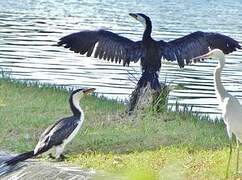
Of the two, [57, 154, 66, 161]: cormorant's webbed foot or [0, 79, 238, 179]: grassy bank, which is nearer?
[0, 79, 238, 179]: grassy bank

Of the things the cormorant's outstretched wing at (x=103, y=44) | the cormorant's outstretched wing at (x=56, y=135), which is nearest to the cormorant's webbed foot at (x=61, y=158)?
the cormorant's outstretched wing at (x=56, y=135)

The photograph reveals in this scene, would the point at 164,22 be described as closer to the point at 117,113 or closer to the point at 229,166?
the point at 117,113

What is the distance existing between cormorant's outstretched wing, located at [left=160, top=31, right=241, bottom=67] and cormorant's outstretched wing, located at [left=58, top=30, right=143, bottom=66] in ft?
1.48

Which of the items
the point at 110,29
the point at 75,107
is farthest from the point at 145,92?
the point at 110,29

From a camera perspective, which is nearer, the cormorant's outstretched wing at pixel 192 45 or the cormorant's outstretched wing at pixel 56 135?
the cormorant's outstretched wing at pixel 56 135

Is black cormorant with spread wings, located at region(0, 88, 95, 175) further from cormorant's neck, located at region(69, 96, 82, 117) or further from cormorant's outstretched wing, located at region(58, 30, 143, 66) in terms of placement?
cormorant's outstretched wing, located at region(58, 30, 143, 66)

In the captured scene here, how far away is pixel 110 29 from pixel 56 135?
1954cm

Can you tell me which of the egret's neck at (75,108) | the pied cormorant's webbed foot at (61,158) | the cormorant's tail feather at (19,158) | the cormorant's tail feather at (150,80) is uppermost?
the cormorant's tail feather at (150,80)

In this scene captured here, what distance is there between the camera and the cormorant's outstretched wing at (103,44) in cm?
1297

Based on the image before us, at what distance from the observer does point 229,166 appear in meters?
9.16

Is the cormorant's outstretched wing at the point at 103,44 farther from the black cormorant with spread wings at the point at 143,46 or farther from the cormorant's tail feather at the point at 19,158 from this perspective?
the cormorant's tail feather at the point at 19,158

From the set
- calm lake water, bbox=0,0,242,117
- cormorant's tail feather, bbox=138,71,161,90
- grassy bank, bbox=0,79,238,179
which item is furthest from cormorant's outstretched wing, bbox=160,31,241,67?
calm lake water, bbox=0,0,242,117

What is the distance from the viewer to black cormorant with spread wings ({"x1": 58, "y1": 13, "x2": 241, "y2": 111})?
507 inches

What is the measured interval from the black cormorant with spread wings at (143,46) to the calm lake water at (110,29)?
1.03 metres
